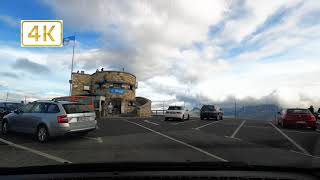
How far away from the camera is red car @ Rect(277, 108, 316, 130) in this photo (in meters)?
22.2

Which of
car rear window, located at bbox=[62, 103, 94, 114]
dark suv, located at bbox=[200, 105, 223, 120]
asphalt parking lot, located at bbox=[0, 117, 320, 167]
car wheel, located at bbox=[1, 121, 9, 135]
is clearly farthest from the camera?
dark suv, located at bbox=[200, 105, 223, 120]

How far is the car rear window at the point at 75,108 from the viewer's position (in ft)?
42.5

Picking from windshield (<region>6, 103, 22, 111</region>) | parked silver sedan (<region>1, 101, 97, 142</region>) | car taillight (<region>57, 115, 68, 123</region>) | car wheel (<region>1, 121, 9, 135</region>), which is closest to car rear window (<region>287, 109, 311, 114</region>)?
parked silver sedan (<region>1, 101, 97, 142</region>)

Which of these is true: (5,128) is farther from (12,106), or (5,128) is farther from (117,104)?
(117,104)

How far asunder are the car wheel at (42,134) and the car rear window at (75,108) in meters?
1.09

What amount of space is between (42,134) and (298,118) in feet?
55.1

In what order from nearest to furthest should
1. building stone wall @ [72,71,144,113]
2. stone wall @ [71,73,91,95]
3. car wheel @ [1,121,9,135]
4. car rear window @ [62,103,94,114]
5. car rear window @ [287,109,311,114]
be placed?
car rear window @ [62,103,94,114]
car wheel @ [1,121,9,135]
car rear window @ [287,109,311,114]
building stone wall @ [72,71,144,113]
stone wall @ [71,73,91,95]

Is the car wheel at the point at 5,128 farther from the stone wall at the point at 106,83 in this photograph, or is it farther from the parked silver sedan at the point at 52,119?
the stone wall at the point at 106,83

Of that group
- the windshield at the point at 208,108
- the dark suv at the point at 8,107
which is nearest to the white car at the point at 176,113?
the windshield at the point at 208,108

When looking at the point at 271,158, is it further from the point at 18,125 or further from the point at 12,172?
the point at 18,125

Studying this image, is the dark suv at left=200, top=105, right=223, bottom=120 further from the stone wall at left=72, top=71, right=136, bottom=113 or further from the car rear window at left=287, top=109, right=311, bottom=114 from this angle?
the stone wall at left=72, top=71, right=136, bottom=113

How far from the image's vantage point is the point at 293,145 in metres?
13.3

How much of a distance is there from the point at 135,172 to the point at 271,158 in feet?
23.0

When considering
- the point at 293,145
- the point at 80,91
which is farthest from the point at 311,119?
the point at 80,91
